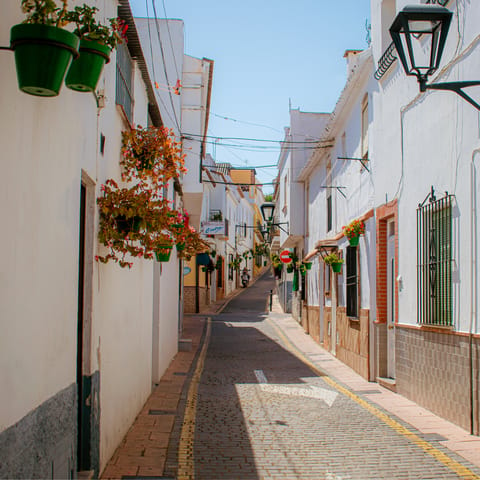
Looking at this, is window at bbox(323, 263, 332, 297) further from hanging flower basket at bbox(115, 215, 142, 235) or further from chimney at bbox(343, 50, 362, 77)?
hanging flower basket at bbox(115, 215, 142, 235)

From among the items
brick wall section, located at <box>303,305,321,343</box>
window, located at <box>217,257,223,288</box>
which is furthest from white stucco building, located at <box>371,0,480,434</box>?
window, located at <box>217,257,223,288</box>

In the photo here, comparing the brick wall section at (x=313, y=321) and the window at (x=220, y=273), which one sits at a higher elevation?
the window at (x=220, y=273)

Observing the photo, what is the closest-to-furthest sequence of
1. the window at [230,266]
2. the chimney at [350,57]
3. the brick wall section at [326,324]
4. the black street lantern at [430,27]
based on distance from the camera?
the black street lantern at [430,27], the brick wall section at [326,324], the chimney at [350,57], the window at [230,266]

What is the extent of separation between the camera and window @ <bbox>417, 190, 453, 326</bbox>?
312 inches

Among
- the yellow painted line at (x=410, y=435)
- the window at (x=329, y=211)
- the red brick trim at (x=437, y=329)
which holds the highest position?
the window at (x=329, y=211)

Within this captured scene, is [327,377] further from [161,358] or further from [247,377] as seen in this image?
[161,358]

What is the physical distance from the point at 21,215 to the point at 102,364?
9.93 ft

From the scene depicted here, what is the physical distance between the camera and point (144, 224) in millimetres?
5891

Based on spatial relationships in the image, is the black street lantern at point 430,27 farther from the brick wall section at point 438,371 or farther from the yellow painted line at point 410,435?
the yellow painted line at point 410,435

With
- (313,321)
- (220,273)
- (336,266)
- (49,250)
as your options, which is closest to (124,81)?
(49,250)

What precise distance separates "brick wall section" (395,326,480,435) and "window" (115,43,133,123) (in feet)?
16.8

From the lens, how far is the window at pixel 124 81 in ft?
23.6

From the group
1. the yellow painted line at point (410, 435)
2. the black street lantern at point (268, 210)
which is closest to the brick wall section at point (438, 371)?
the yellow painted line at point (410, 435)

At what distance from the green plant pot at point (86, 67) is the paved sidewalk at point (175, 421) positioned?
4.04 meters
